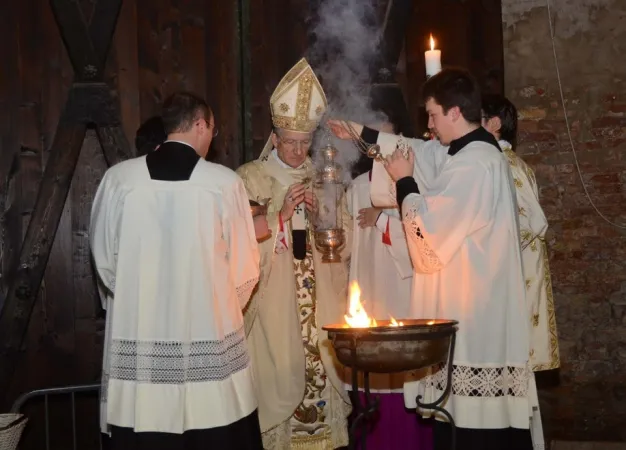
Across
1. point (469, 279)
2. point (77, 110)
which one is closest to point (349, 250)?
point (469, 279)

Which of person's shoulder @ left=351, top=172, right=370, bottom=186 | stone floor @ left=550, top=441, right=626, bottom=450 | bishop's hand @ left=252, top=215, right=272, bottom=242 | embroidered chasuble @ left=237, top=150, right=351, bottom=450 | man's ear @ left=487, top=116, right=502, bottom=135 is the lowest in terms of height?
stone floor @ left=550, top=441, right=626, bottom=450

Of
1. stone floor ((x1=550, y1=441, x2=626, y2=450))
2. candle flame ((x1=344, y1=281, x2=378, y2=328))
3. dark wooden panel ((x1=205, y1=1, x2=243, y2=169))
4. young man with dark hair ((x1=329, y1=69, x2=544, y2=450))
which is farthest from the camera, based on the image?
dark wooden panel ((x1=205, y1=1, x2=243, y2=169))

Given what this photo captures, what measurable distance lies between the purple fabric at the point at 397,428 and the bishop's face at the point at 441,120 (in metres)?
1.88

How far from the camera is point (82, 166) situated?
22.2 feet

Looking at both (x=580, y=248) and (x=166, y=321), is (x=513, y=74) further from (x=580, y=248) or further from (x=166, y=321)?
(x=166, y=321)

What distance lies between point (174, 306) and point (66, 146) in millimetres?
2347

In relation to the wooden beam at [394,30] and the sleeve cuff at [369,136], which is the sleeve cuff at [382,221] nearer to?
the sleeve cuff at [369,136]

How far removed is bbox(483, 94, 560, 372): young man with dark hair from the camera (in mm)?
5660

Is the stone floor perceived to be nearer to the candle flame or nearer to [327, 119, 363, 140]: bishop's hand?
[327, 119, 363, 140]: bishop's hand

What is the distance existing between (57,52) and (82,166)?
79 cm

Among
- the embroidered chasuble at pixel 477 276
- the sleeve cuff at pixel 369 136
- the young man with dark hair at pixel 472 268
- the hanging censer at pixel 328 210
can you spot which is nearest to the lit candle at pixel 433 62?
the young man with dark hair at pixel 472 268

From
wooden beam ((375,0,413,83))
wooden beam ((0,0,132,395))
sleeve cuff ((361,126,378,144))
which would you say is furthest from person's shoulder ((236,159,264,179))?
wooden beam ((375,0,413,83))

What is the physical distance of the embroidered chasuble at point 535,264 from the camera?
562cm

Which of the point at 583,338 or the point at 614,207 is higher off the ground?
the point at 614,207
